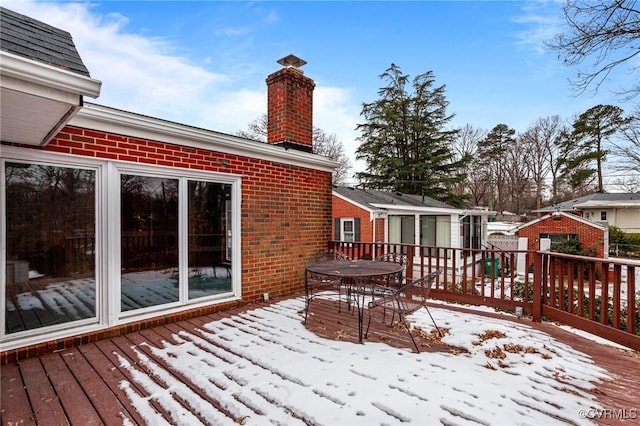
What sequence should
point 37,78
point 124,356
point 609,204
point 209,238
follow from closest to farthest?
point 37,78, point 124,356, point 209,238, point 609,204

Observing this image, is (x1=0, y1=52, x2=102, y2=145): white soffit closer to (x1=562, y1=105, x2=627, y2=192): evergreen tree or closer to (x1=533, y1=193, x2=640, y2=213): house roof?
(x1=533, y1=193, x2=640, y2=213): house roof

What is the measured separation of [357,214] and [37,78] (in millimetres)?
12200

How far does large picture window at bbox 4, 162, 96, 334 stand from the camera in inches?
120

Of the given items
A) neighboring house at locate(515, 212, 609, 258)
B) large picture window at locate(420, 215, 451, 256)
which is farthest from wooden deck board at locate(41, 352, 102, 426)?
neighboring house at locate(515, 212, 609, 258)

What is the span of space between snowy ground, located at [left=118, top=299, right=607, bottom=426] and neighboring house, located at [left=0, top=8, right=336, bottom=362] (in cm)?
91

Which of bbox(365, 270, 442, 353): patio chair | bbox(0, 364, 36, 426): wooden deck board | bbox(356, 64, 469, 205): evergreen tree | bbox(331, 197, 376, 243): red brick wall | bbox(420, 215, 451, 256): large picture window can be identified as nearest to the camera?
bbox(0, 364, 36, 426): wooden deck board

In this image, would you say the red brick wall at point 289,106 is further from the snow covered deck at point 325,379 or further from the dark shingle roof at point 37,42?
the snow covered deck at point 325,379

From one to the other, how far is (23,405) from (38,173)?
Result: 7.16 feet

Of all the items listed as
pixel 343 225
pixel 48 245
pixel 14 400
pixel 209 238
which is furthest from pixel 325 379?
pixel 343 225

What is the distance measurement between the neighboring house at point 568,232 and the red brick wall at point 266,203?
1470cm

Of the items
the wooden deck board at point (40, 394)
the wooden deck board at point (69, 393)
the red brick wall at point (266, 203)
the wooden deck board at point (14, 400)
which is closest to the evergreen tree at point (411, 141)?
the red brick wall at point (266, 203)

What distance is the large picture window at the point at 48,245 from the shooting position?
3061mm

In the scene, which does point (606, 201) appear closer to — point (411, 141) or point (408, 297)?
point (411, 141)

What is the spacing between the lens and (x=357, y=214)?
44.5 ft
